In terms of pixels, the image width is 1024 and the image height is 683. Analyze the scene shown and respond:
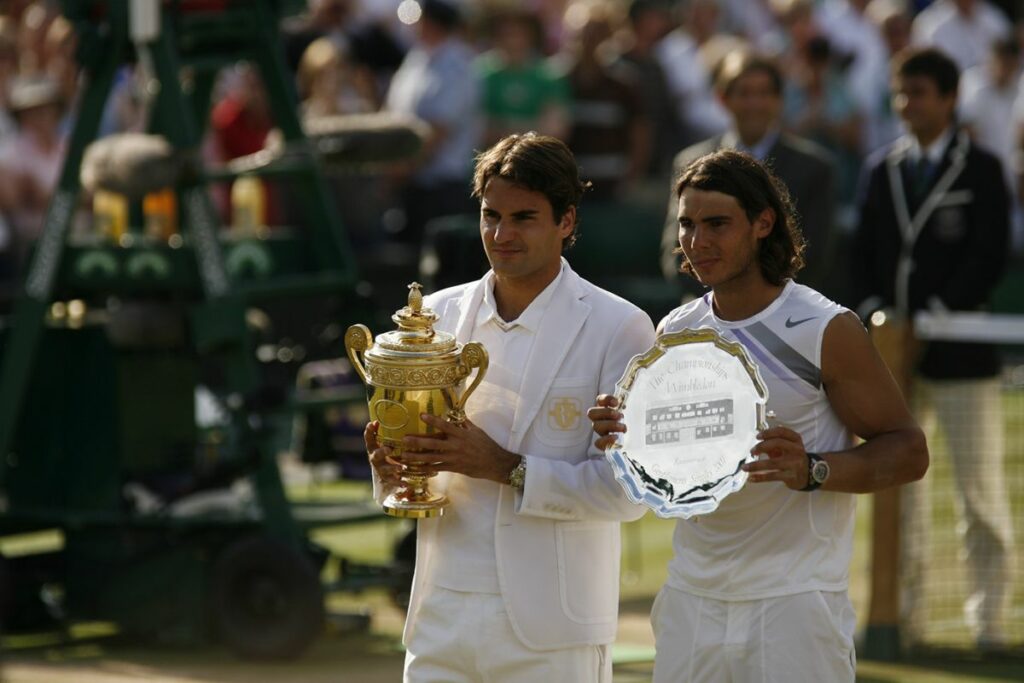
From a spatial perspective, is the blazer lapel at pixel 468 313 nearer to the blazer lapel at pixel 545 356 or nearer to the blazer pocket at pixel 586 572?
the blazer lapel at pixel 545 356

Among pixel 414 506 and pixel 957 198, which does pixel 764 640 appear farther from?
pixel 957 198

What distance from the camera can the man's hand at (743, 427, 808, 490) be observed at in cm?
393

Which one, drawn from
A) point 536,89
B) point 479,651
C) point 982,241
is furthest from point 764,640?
point 536,89

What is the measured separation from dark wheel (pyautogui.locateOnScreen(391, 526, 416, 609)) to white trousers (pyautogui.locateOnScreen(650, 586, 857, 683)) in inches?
150

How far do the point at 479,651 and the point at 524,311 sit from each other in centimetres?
74

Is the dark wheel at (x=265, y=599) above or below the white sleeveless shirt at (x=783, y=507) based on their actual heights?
below

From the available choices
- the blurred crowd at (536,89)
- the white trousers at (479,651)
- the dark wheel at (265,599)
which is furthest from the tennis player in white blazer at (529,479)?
the blurred crowd at (536,89)

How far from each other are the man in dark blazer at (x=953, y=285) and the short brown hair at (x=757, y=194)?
11.5 ft

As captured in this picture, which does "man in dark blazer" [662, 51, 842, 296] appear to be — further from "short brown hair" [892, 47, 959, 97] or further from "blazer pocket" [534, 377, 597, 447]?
"blazer pocket" [534, 377, 597, 447]

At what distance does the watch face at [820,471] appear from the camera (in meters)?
4.02

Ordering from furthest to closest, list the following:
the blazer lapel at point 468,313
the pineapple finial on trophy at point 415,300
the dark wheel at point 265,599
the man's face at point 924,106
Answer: the man's face at point 924,106, the dark wheel at point 265,599, the blazer lapel at point 468,313, the pineapple finial on trophy at point 415,300

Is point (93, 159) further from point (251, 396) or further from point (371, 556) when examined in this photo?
point (371, 556)

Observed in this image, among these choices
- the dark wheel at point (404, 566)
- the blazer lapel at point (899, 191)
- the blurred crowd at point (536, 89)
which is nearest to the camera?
the blazer lapel at point (899, 191)

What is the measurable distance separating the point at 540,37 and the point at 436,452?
9980 mm
